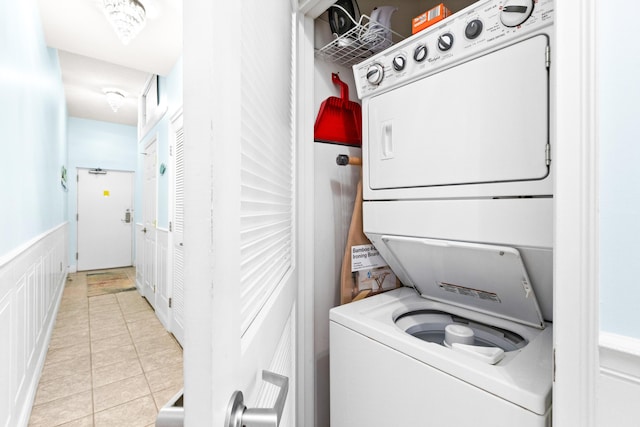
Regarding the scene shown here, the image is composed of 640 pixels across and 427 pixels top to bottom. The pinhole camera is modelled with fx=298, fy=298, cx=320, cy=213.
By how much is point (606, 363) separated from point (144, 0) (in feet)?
9.88

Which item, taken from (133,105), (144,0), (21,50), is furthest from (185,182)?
(133,105)

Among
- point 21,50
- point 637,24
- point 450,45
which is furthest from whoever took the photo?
point 21,50

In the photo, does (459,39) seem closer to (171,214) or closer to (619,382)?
A: (619,382)

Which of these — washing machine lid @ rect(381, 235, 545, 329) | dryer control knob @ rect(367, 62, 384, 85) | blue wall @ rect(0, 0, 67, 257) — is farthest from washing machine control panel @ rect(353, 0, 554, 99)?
blue wall @ rect(0, 0, 67, 257)

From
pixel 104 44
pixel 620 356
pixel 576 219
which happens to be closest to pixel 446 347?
pixel 620 356

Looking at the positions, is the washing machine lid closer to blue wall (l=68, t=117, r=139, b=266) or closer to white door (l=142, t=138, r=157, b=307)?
white door (l=142, t=138, r=157, b=307)

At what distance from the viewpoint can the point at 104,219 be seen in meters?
6.14

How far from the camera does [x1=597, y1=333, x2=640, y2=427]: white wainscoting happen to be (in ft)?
1.79

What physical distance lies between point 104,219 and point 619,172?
24.6ft

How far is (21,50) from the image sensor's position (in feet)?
5.86

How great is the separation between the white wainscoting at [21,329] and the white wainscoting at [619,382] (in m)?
2.11

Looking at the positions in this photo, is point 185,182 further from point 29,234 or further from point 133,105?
point 133,105

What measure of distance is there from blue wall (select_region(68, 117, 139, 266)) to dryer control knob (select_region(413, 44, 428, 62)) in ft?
22.3

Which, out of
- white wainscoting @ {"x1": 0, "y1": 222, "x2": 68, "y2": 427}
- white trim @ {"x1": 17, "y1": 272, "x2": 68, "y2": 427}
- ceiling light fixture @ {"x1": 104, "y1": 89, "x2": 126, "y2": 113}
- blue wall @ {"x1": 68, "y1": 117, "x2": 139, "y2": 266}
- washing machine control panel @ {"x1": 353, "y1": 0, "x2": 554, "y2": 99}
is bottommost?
white trim @ {"x1": 17, "y1": 272, "x2": 68, "y2": 427}
